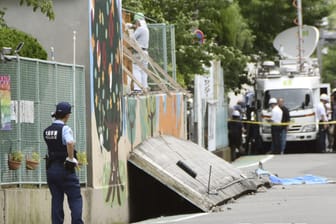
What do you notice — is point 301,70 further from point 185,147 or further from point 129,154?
point 129,154

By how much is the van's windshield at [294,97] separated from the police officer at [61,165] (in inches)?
970

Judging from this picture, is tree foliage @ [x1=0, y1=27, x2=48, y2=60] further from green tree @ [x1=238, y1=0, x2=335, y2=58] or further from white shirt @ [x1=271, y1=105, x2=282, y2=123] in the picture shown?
green tree @ [x1=238, y1=0, x2=335, y2=58]

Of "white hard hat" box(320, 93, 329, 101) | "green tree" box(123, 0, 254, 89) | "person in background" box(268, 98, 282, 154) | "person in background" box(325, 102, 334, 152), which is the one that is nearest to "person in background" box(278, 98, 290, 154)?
"person in background" box(268, 98, 282, 154)

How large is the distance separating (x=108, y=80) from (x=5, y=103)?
393 cm

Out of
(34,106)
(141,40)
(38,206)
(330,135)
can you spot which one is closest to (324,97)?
(330,135)

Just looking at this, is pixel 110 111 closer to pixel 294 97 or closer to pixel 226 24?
pixel 226 24

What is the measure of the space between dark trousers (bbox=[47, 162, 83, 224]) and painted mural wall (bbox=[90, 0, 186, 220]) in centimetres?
280

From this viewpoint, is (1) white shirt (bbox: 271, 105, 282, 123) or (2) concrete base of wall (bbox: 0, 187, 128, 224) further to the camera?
(1) white shirt (bbox: 271, 105, 282, 123)

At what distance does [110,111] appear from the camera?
17.8m

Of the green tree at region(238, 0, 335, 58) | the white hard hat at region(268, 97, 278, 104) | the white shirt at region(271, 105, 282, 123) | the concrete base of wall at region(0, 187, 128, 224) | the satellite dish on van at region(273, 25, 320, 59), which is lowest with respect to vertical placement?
the concrete base of wall at region(0, 187, 128, 224)

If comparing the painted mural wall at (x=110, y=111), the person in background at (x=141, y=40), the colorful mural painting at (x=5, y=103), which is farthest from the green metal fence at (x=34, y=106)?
the person in background at (x=141, y=40)

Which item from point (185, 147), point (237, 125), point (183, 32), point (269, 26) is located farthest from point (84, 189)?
point (269, 26)

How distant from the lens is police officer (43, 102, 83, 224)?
43.9 feet

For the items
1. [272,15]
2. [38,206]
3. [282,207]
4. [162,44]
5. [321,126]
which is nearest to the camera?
[38,206]
